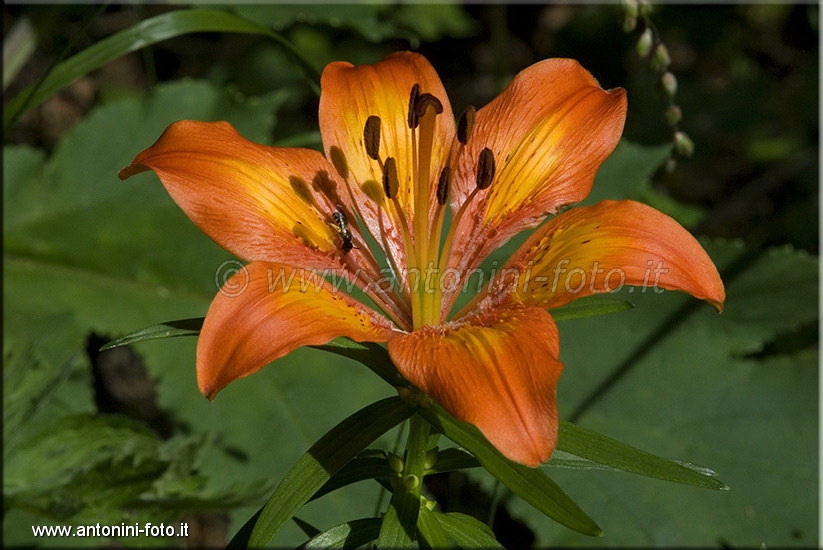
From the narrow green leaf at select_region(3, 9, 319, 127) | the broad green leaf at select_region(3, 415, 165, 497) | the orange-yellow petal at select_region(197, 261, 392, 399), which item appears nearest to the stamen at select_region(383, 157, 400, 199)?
the orange-yellow petal at select_region(197, 261, 392, 399)

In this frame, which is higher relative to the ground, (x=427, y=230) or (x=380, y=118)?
(x=380, y=118)

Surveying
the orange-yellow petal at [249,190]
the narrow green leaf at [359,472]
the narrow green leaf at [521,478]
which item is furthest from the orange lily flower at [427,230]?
the narrow green leaf at [359,472]

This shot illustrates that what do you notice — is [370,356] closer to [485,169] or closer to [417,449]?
[417,449]

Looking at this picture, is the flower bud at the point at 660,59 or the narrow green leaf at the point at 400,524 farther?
the flower bud at the point at 660,59

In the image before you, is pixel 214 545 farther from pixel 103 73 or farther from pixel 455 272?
pixel 103 73

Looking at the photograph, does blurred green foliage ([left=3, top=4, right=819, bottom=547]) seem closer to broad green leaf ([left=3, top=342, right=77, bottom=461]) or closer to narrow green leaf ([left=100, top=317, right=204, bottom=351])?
broad green leaf ([left=3, top=342, right=77, bottom=461])

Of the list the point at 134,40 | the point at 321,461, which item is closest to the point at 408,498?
the point at 321,461

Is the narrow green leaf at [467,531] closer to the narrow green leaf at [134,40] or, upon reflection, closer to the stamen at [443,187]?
Result: the stamen at [443,187]
